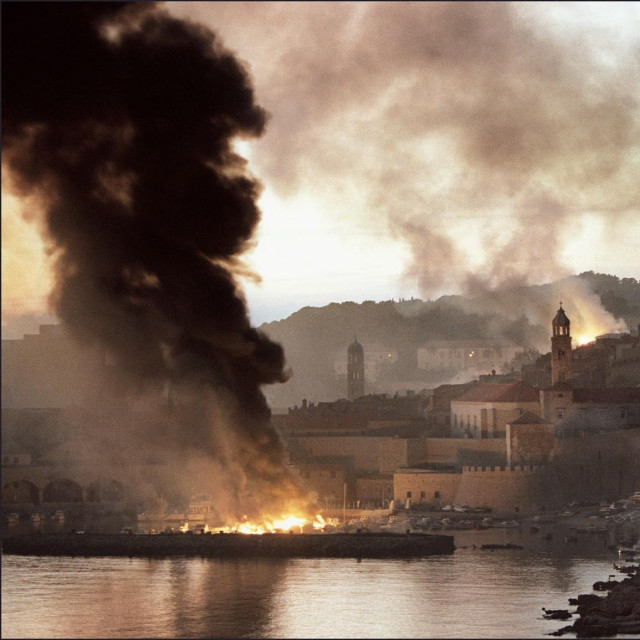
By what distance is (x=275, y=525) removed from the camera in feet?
232

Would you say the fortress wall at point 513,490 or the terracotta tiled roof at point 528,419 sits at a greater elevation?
the terracotta tiled roof at point 528,419

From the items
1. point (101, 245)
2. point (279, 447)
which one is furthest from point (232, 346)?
point (101, 245)

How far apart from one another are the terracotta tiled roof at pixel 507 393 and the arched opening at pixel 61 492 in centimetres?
1857

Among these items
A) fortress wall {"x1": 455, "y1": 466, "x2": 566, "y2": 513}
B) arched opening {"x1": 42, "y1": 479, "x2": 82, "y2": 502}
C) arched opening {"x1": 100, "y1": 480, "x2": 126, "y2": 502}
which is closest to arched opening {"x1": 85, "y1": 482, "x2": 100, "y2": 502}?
arched opening {"x1": 100, "y1": 480, "x2": 126, "y2": 502}

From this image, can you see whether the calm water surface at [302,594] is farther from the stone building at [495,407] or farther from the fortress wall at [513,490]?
the stone building at [495,407]

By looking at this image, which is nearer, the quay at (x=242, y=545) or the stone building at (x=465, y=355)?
the quay at (x=242, y=545)

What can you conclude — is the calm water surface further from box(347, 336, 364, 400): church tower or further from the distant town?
box(347, 336, 364, 400): church tower

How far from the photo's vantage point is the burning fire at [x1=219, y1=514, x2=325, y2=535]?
7038cm

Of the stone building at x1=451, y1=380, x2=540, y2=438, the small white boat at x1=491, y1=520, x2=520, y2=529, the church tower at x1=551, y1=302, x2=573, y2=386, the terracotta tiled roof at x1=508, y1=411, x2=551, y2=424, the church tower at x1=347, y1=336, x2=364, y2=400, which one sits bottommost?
the small white boat at x1=491, y1=520, x2=520, y2=529

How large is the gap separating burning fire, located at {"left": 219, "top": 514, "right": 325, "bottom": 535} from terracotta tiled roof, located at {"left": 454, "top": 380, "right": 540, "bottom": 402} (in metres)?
18.2

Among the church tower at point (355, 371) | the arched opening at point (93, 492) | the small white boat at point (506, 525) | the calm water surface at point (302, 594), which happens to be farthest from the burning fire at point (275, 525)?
the church tower at point (355, 371)

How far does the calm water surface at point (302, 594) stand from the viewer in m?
52.2

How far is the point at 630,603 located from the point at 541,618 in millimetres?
2626

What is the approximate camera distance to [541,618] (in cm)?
5322
